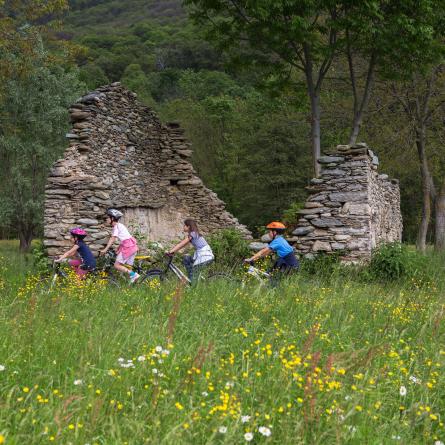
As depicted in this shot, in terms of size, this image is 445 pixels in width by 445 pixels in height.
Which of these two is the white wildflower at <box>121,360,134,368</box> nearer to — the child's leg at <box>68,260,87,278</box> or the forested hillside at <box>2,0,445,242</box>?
the child's leg at <box>68,260,87,278</box>

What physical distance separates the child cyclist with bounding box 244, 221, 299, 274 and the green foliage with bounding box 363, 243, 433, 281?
97.6 inches

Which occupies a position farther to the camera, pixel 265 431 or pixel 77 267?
pixel 77 267

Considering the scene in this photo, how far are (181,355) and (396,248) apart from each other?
8341 mm

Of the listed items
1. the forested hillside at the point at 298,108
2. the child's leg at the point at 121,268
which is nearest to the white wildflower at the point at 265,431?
the child's leg at the point at 121,268

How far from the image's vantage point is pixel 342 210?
1167cm

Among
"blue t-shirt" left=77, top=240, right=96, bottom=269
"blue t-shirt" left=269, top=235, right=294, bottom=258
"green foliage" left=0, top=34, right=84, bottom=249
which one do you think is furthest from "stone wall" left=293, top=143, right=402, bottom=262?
"green foliage" left=0, top=34, right=84, bottom=249

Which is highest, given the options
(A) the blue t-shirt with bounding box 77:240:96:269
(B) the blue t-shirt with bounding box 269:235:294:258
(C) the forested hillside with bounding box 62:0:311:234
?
(C) the forested hillside with bounding box 62:0:311:234

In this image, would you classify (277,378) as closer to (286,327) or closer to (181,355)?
(181,355)

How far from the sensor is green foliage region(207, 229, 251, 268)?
1235 cm

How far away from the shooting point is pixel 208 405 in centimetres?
373

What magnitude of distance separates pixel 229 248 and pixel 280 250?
156 inches

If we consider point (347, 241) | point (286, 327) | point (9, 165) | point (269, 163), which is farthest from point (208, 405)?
point (269, 163)

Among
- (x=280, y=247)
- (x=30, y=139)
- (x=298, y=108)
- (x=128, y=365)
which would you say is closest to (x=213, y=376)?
(x=128, y=365)

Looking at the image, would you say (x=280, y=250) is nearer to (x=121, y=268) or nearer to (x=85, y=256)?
(x=121, y=268)
